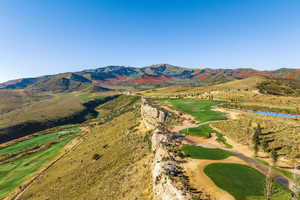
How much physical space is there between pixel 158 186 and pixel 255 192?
8949 millimetres

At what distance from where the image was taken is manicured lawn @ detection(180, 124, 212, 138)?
29.2 m

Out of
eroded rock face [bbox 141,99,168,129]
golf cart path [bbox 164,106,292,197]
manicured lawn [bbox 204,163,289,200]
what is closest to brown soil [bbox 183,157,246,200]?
golf cart path [bbox 164,106,292,197]

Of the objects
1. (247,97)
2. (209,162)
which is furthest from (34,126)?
(247,97)

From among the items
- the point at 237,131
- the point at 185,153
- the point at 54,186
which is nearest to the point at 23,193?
the point at 54,186

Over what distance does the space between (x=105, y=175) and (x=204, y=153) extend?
56.3ft

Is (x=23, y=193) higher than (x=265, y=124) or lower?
lower

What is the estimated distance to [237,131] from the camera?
29359 millimetres

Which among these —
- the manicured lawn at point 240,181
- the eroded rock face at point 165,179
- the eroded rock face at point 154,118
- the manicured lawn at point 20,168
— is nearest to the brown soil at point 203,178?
the manicured lawn at point 240,181

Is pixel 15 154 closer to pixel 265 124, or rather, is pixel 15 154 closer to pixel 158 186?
pixel 158 186

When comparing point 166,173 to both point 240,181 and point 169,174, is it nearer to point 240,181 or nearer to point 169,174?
point 169,174

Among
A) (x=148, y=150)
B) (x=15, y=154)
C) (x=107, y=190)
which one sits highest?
(x=148, y=150)

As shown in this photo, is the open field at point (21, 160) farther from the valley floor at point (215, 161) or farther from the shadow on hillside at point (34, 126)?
the valley floor at point (215, 161)

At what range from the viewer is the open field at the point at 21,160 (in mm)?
35719

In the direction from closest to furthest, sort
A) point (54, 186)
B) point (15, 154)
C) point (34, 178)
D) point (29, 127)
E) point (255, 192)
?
1. point (255, 192)
2. point (54, 186)
3. point (34, 178)
4. point (15, 154)
5. point (29, 127)
